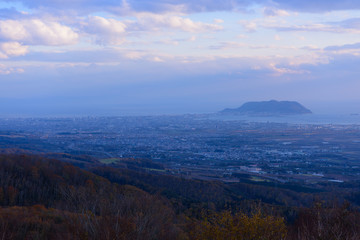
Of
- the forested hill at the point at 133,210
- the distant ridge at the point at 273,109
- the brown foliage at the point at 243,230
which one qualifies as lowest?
the forested hill at the point at 133,210

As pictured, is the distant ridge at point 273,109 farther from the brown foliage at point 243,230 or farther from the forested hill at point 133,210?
the brown foliage at point 243,230

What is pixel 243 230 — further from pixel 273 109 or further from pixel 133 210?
pixel 273 109

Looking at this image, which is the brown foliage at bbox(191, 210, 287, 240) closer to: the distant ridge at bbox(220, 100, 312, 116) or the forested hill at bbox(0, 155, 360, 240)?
the forested hill at bbox(0, 155, 360, 240)

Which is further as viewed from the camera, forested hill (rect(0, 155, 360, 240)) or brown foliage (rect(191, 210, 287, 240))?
forested hill (rect(0, 155, 360, 240))

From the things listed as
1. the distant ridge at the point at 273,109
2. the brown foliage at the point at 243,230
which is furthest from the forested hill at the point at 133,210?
the distant ridge at the point at 273,109

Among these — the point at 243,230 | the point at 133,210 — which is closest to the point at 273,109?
the point at 133,210

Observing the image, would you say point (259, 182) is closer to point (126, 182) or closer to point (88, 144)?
point (126, 182)

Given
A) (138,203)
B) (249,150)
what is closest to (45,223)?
(138,203)

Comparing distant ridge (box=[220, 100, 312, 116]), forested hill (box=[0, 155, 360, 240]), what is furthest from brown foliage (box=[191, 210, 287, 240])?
distant ridge (box=[220, 100, 312, 116])
